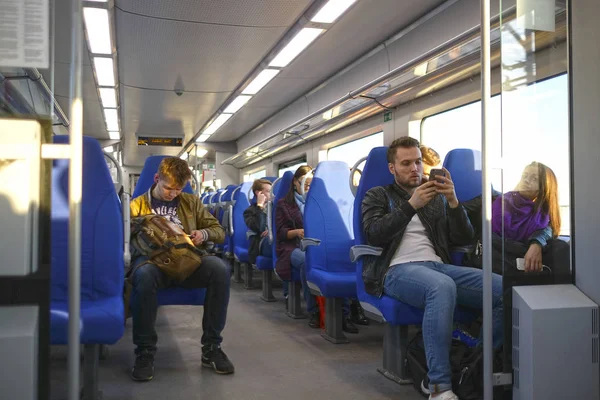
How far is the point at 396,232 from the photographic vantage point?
3445mm

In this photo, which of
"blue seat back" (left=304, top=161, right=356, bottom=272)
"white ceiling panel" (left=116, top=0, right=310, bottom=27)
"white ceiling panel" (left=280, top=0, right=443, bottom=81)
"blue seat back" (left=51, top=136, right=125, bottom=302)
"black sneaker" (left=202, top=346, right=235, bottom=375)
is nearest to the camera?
"blue seat back" (left=51, top=136, right=125, bottom=302)

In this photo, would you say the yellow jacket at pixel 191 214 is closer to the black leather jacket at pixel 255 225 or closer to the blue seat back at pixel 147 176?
the blue seat back at pixel 147 176

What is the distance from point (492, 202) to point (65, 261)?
6.72 feet

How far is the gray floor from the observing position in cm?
343

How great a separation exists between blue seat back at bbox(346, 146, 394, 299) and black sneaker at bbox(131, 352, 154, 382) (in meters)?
1.37

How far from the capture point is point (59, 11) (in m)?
2.08

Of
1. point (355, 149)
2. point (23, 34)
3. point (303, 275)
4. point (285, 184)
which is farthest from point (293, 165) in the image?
point (23, 34)

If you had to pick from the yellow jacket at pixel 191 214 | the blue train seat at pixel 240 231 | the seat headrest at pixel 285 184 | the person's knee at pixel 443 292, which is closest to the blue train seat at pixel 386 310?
the person's knee at pixel 443 292

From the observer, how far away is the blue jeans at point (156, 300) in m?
3.73

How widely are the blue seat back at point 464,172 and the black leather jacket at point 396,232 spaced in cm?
35

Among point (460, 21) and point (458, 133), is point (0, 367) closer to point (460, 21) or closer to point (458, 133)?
point (460, 21)

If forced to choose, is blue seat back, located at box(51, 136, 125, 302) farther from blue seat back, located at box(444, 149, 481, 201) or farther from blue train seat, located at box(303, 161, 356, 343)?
blue seat back, located at box(444, 149, 481, 201)

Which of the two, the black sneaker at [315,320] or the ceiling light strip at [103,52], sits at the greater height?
the ceiling light strip at [103,52]

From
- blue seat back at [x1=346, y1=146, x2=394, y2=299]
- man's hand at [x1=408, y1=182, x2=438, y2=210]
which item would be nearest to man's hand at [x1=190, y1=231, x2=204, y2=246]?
blue seat back at [x1=346, y1=146, x2=394, y2=299]
